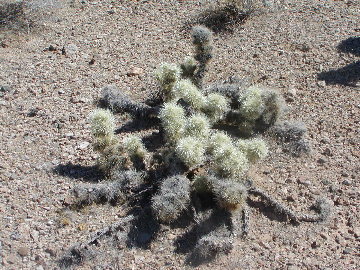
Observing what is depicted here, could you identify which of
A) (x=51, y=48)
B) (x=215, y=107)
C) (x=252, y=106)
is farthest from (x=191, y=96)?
(x=51, y=48)

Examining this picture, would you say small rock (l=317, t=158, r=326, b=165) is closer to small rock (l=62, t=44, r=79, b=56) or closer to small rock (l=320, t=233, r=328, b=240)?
small rock (l=320, t=233, r=328, b=240)

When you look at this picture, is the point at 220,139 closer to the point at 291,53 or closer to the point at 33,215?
the point at 33,215

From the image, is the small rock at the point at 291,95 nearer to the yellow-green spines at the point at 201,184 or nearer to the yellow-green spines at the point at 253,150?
the yellow-green spines at the point at 253,150

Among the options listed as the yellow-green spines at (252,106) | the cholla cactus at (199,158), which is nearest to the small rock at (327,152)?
the cholla cactus at (199,158)

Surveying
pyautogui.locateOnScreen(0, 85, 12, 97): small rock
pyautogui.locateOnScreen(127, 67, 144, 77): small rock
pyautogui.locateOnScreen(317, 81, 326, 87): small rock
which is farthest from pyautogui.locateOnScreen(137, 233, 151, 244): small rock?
pyautogui.locateOnScreen(317, 81, 326, 87): small rock

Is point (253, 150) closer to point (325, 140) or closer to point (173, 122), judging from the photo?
point (173, 122)

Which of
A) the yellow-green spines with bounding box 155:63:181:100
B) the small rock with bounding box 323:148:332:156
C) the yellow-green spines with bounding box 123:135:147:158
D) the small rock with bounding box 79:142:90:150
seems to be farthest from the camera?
the yellow-green spines with bounding box 155:63:181:100

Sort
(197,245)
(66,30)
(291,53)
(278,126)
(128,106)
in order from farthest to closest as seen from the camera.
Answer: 1. (66,30)
2. (291,53)
3. (128,106)
4. (278,126)
5. (197,245)

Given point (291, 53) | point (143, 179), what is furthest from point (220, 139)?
point (291, 53)
